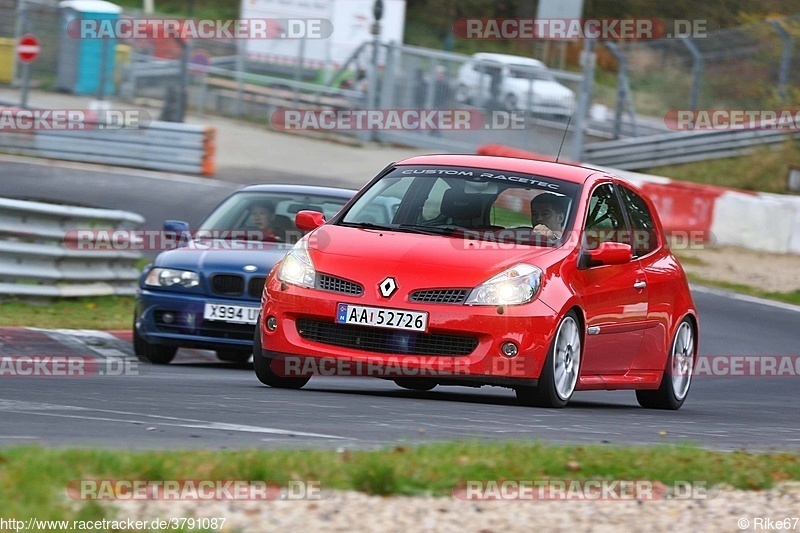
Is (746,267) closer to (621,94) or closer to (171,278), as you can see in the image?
(621,94)

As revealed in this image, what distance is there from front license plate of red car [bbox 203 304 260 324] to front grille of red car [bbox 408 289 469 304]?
10.3ft

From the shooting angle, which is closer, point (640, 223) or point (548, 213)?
point (548, 213)

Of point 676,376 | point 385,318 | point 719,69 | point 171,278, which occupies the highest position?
point 719,69

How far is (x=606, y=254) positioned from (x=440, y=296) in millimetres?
1264

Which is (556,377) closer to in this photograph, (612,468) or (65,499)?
(612,468)

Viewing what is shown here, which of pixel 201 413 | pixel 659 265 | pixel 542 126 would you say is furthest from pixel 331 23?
pixel 201 413

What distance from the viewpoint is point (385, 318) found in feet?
27.4

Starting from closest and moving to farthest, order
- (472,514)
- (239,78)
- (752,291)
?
(472,514) → (752,291) → (239,78)

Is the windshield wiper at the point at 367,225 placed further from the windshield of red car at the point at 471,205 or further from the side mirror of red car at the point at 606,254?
the side mirror of red car at the point at 606,254

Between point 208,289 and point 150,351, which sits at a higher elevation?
point 208,289

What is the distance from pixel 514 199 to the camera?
9.34m

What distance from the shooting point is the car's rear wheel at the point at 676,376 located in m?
10.4

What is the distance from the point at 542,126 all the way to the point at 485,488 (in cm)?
2523

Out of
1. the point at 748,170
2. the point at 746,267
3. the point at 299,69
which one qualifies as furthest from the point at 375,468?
the point at 299,69
